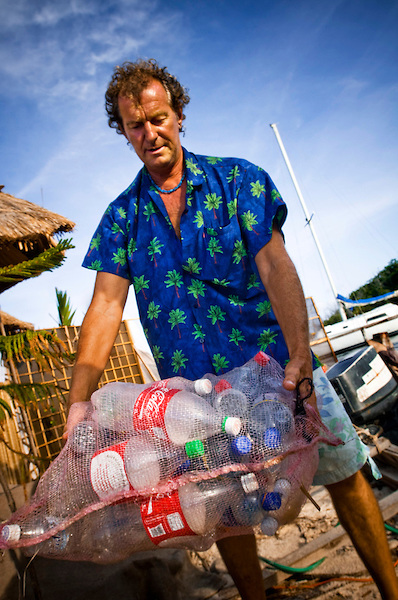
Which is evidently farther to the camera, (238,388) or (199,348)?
(199,348)

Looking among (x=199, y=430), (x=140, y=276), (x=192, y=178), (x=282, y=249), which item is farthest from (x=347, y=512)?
(x=192, y=178)

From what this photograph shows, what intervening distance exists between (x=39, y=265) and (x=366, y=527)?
8.01 ft

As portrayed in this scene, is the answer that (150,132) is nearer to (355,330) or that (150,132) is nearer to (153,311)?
(153,311)

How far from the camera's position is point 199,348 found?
1.67 metres

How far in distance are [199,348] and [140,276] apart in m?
0.46

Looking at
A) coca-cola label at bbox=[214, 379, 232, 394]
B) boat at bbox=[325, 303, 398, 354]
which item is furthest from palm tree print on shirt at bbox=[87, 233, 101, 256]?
boat at bbox=[325, 303, 398, 354]

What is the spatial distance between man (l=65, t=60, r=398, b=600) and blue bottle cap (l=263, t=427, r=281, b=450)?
1.73 feet

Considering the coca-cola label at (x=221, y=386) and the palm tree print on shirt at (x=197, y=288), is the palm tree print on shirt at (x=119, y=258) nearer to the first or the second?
the palm tree print on shirt at (x=197, y=288)

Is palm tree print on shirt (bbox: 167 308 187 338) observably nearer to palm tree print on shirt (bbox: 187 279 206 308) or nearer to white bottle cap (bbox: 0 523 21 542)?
palm tree print on shirt (bbox: 187 279 206 308)

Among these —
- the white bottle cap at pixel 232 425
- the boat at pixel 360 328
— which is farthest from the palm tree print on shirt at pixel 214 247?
the boat at pixel 360 328

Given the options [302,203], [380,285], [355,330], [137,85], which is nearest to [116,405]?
[137,85]

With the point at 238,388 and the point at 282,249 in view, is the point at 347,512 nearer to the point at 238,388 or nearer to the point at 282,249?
the point at 238,388

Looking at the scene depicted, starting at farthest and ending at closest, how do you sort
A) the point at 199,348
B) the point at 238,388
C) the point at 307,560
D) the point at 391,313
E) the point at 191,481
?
the point at 391,313 < the point at 307,560 < the point at 199,348 < the point at 238,388 < the point at 191,481

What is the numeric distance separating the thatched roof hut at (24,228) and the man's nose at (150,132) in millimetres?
2582
